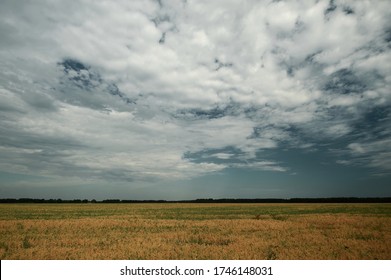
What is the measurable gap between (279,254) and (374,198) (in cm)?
17944

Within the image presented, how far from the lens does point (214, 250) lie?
1331 cm

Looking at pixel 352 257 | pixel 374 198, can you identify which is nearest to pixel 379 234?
pixel 352 257

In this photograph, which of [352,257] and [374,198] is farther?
[374,198]

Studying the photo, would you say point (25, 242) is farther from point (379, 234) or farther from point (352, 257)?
point (379, 234)
